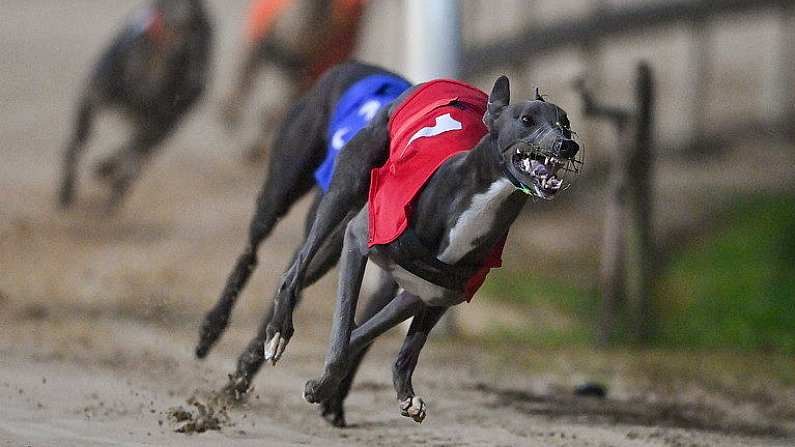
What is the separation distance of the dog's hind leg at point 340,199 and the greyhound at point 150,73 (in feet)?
17.3

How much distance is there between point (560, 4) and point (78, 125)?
3883mm

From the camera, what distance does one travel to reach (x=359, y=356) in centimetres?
496

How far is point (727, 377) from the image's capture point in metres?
6.92

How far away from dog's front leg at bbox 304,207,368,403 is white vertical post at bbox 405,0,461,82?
3573 millimetres

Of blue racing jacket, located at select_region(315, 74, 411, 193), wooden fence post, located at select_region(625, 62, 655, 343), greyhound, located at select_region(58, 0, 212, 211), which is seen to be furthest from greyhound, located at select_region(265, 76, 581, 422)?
greyhound, located at select_region(58, 0, 212, 211)

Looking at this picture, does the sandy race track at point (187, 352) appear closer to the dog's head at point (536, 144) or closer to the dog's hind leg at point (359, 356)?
the dog's hind leg at point (359, 356)

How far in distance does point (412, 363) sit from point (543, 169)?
2.89 ft

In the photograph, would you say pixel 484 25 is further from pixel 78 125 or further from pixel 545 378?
pixel 545 378

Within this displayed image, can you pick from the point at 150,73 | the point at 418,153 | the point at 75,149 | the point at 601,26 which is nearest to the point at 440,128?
the point at 418,153

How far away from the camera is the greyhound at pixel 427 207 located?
11.9 ft

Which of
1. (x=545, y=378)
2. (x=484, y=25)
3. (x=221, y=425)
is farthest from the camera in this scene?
(x=484, y=25)

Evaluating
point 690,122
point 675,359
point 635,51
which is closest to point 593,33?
point 690,122

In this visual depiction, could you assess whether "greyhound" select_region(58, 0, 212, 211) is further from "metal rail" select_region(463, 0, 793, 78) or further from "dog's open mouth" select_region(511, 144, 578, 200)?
"dog's open mouth" select_region(511, 144, 578, 200)

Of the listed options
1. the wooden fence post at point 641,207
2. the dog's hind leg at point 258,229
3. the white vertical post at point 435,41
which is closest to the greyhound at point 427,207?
the dog's hind leg at point 258,229
